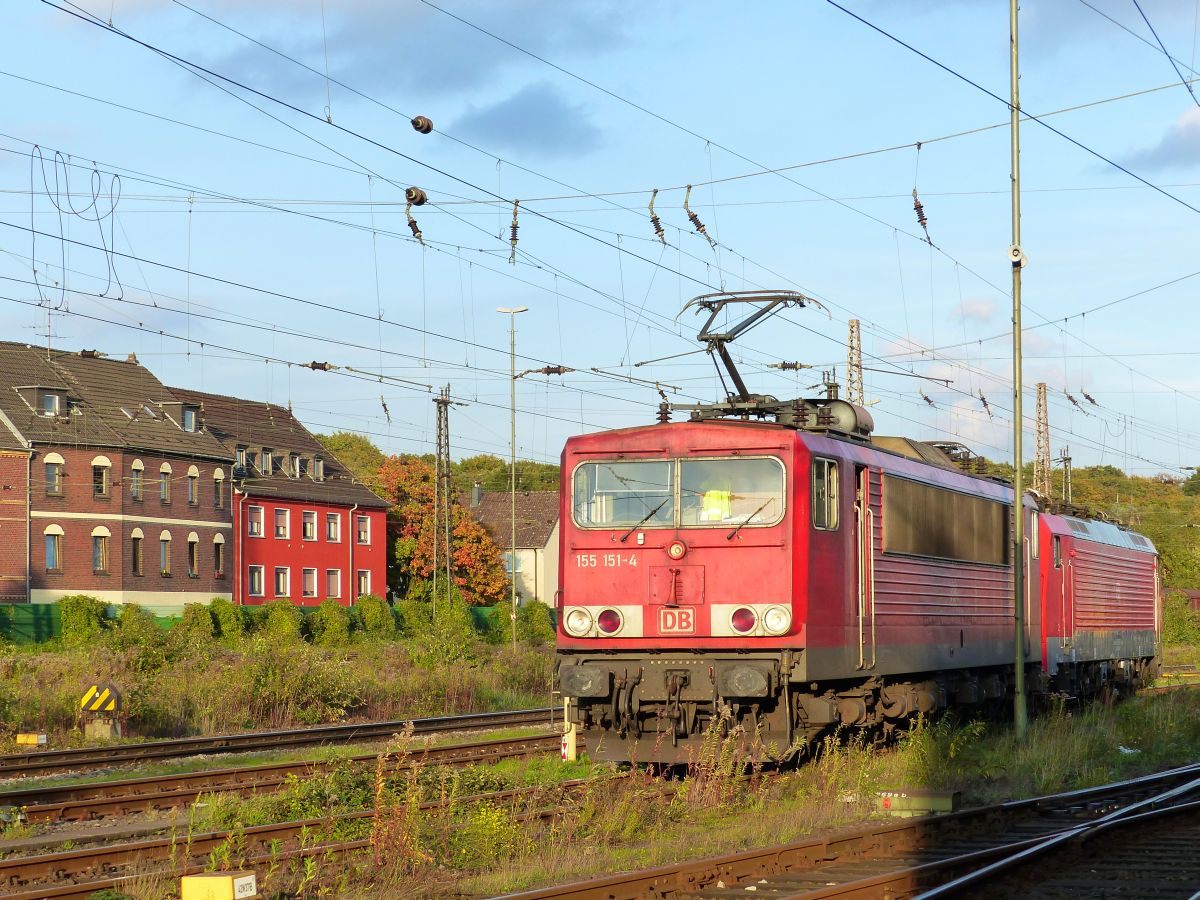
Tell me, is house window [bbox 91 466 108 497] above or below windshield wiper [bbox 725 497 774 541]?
above

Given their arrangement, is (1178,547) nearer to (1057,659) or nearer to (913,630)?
(1057,659)

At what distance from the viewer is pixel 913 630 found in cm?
1662

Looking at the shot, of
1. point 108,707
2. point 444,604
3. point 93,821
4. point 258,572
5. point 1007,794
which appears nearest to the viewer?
point 93,821

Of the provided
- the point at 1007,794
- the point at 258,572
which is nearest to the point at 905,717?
the point at 1007,794

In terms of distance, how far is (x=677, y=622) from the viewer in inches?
571

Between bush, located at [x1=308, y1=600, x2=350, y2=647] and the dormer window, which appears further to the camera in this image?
the dormer window

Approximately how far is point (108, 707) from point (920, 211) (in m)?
14.6

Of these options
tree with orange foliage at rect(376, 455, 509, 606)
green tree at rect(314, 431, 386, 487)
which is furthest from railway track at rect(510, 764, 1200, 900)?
green tree at rect(314, 431, 386, 487)

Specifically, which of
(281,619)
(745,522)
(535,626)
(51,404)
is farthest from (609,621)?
(51,404)

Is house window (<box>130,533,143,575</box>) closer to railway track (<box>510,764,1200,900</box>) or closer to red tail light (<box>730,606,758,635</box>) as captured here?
red tail light (<box>730,606,758,635</box>)

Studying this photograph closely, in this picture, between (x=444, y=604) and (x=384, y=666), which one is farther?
(x=444, y=604)

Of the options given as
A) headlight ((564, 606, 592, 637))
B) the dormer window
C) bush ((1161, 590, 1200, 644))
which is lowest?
bush ((1161, 590, 1200, 644))

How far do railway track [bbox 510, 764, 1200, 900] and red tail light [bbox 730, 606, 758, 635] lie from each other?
2.45m

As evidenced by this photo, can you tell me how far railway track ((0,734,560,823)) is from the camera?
1377cm
